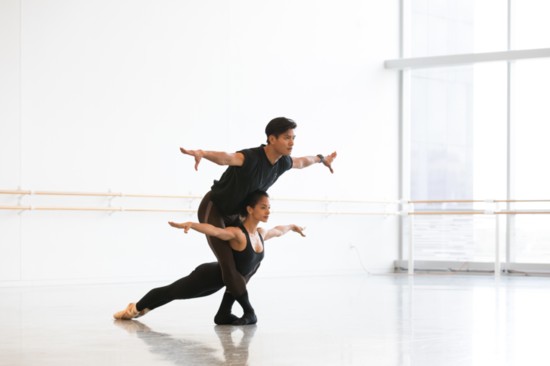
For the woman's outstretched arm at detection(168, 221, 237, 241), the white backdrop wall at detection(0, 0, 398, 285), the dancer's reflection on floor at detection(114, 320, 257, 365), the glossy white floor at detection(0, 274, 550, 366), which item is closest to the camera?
the dancer's reflection on floor at detection(114, 320, 257, 365)

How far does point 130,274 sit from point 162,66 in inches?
82.2

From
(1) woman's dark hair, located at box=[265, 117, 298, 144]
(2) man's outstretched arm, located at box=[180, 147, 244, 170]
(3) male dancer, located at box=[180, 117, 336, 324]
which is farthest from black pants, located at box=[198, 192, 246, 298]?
(1) woman's dark hair, located at box=[265, 117, 298, 144]

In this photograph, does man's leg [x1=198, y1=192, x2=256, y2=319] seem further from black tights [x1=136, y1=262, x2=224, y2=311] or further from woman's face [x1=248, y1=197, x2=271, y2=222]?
woman's face [x1=248, y1=197, x2=271, y2=222]

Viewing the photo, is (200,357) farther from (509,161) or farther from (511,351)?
(509,161)

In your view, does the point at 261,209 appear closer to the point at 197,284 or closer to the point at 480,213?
the point at 197,284

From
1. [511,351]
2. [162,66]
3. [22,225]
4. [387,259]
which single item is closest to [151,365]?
[511,351]

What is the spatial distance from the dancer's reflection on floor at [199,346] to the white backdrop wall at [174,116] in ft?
12.4

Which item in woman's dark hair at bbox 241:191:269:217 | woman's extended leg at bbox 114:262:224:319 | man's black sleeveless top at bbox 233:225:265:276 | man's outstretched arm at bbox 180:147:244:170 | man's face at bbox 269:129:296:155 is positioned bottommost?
woman's extended leg at bbox 114:262:224:319

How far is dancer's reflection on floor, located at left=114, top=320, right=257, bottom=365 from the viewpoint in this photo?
3.39m

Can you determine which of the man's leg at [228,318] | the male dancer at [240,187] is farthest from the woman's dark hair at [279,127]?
the man's leg at [228,318]

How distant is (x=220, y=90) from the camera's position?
9516 millimetres

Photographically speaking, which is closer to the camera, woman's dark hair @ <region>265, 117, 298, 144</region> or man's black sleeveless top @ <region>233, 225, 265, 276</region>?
woman's dark hair @ <region>265, 117, 298, 144</region>

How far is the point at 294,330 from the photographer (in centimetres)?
448

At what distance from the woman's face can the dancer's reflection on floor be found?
1.88ft
